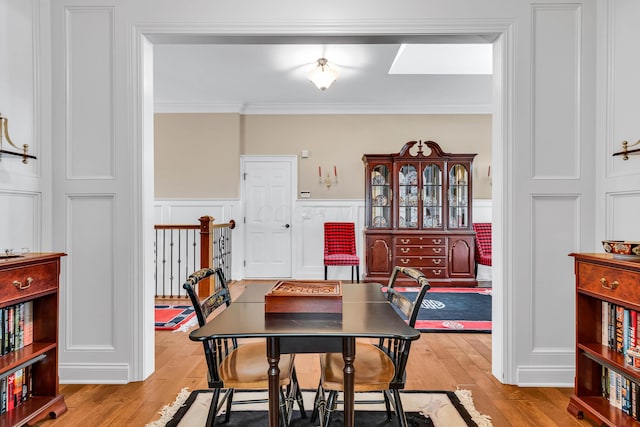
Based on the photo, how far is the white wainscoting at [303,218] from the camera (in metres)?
6.21

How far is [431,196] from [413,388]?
3774 millimetres

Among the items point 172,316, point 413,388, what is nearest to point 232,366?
point 413,388

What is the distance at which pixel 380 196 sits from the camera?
5922 mm

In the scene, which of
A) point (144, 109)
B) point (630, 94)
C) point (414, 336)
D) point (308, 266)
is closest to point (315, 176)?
point (308, 266)

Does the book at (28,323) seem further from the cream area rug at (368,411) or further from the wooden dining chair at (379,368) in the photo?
the wooden dining chair at (379,368)

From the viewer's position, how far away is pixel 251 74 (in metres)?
4.84

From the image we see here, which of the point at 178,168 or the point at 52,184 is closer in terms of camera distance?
the point at 52,184

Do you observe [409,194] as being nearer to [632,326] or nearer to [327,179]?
[327,179]

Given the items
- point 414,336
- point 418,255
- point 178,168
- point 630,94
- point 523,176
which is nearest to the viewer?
point 414,336

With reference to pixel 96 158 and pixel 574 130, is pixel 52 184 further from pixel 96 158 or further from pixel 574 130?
pixel 574 130

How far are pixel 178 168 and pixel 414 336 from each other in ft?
18.6

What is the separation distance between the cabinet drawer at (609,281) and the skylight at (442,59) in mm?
3181

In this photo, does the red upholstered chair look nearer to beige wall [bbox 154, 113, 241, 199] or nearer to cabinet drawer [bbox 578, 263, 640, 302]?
beige wall [bbox 154, 113, 241, 199]

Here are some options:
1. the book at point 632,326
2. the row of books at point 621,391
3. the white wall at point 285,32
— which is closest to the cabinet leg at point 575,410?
the row of books at point 621,391
